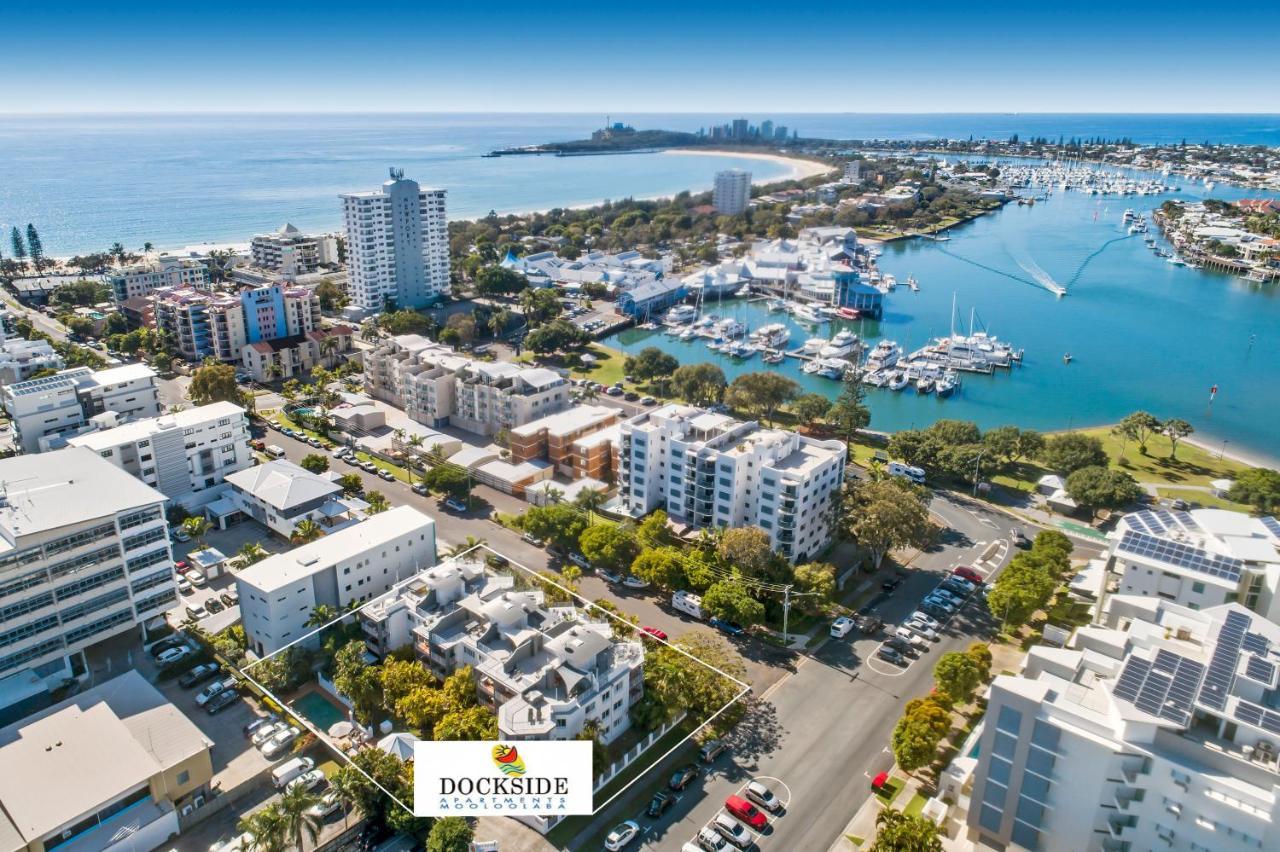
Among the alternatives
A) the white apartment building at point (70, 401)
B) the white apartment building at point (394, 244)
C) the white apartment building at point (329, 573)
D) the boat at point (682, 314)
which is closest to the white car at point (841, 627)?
the white apartment building at point (329, 573)

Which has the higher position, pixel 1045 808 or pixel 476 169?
pixel 476 169

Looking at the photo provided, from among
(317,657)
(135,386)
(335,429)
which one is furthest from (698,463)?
(135,386)

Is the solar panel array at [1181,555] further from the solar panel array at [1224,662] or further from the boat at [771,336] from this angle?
the boat at [771,336]

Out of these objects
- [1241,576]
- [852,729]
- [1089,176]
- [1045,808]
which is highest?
[1089,176]

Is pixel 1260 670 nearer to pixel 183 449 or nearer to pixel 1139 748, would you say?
pixel 1139 748

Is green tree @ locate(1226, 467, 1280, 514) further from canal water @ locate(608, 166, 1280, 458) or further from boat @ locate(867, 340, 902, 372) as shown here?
boat @ locate(867, 340, 902, 372)

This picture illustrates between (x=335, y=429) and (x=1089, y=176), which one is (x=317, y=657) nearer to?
(x=335, y=429)

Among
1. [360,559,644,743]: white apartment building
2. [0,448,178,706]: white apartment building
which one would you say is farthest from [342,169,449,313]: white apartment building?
[360,559,644,743]: white apartment building
